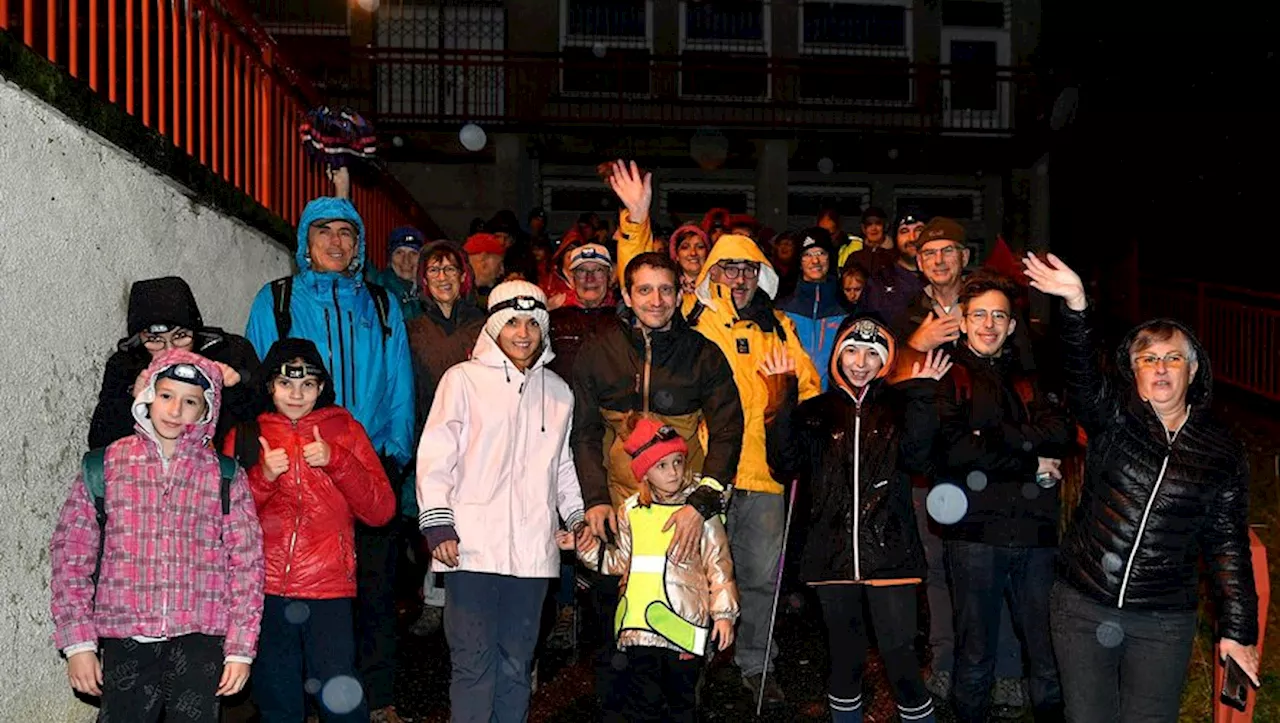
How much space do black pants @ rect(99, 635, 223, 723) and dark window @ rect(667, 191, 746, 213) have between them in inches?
721

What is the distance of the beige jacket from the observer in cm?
527

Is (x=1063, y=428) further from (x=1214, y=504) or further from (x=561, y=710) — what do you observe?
(x=561, y=710)

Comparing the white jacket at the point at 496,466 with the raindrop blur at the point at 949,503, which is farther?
the raindrop blur at the point at 949,503

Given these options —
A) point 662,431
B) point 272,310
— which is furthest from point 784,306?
point 272,310

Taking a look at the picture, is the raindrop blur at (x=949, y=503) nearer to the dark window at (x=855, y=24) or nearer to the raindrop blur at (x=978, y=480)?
the raindrop blur at (x=978, y=480)

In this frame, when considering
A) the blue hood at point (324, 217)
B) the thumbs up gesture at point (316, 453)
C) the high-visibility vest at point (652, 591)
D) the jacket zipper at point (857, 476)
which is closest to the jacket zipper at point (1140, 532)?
the jacket zipper at point (857, 476)

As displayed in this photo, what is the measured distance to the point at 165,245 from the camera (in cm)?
589

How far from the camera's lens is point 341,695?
5.17 meters

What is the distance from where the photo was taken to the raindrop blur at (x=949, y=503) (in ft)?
18.4

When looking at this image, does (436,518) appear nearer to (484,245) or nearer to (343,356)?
(343,356)

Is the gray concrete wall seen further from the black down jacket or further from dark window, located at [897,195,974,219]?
dark window, located at [897,195,974,219]

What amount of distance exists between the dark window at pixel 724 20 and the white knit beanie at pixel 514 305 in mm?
17155

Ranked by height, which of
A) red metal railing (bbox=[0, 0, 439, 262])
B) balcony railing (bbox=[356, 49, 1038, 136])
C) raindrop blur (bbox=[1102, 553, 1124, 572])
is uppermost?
balcony railing (bbox=[356, 49, 1038, 136])

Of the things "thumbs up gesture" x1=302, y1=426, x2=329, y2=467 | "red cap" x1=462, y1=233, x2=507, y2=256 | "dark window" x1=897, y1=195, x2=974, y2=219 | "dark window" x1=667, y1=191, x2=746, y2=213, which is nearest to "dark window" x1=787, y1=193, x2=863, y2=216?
"dark window" x1=897, y1=195, x2=974, y2=219
